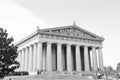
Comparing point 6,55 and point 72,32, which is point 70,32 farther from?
point 6,55

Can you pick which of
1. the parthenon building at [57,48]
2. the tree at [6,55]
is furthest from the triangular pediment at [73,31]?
the tree at [6,55]

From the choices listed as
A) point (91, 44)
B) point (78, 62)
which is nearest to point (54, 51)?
point (78, 62)

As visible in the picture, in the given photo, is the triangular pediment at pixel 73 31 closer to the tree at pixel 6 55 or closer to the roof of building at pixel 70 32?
the roof of building at pixel 70 32

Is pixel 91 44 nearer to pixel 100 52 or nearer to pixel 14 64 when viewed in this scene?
pixel 100 52

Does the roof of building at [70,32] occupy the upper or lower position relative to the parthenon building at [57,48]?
upper

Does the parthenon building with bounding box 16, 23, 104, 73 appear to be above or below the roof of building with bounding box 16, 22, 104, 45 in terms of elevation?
below

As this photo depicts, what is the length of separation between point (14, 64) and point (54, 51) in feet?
90.7

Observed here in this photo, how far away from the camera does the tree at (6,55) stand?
23.0 m

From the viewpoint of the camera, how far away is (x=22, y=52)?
180 ft

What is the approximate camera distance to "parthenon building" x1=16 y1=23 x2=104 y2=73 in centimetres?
4565

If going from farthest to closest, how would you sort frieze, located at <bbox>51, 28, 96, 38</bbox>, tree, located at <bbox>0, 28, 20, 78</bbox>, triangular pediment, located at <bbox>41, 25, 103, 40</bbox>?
frieze, located at <bbox>51, 28, 96, 38</bbox>, triangular pediment, located at <bbox>41, 25, 103, 40</bbox>, tree, located at <bbox>0, 28, 20, 78</bbox>

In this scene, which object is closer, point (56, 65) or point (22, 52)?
point (56, 65)

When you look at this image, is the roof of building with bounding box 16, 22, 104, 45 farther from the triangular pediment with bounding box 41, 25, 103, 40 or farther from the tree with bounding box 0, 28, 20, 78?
the tree with bounding box 0, 28, 20, 78

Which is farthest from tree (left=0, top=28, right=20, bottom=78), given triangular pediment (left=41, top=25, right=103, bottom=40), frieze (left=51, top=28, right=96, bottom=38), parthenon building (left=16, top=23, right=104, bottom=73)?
frieze (left=51, top=28, right=96, bottom=38)
